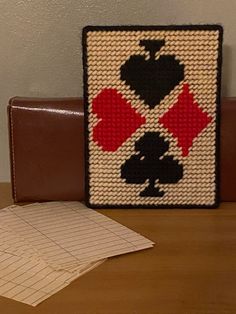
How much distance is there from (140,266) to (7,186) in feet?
1.35

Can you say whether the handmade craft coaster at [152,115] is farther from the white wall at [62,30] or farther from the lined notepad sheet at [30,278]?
the lined notepad sheet at [30,278]

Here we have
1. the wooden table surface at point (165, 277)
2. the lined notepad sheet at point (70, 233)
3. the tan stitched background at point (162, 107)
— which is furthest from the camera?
the tan stitched background at point (162, 107)

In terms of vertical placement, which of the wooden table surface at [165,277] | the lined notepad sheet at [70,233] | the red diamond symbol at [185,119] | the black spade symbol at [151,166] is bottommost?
the wooden table surface at [165,277]

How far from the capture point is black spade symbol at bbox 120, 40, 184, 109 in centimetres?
96

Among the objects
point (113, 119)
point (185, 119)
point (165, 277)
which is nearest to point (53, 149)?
point (113, 119)

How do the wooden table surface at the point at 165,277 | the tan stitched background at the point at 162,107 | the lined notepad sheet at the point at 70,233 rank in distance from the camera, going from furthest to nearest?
the tan stitched background at the point at 162,107 < the lined notepad sheet at the point at 70,233 < the wooden table surface at the point at 165,277

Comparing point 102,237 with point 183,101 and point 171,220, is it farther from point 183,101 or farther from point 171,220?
point 183,101

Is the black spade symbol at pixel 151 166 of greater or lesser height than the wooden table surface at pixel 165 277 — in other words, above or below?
above

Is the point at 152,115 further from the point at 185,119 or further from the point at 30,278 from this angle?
the point at 30,278

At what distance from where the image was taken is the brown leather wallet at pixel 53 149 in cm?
101

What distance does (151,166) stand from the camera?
99 centimetres

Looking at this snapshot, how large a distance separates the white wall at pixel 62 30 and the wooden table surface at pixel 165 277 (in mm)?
283

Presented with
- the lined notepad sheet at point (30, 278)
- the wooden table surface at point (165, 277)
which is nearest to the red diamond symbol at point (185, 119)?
the wooden table surface at point (165, 277)

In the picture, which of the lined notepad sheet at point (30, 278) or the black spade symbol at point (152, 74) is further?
the black spade symbol at point (152, 74)
